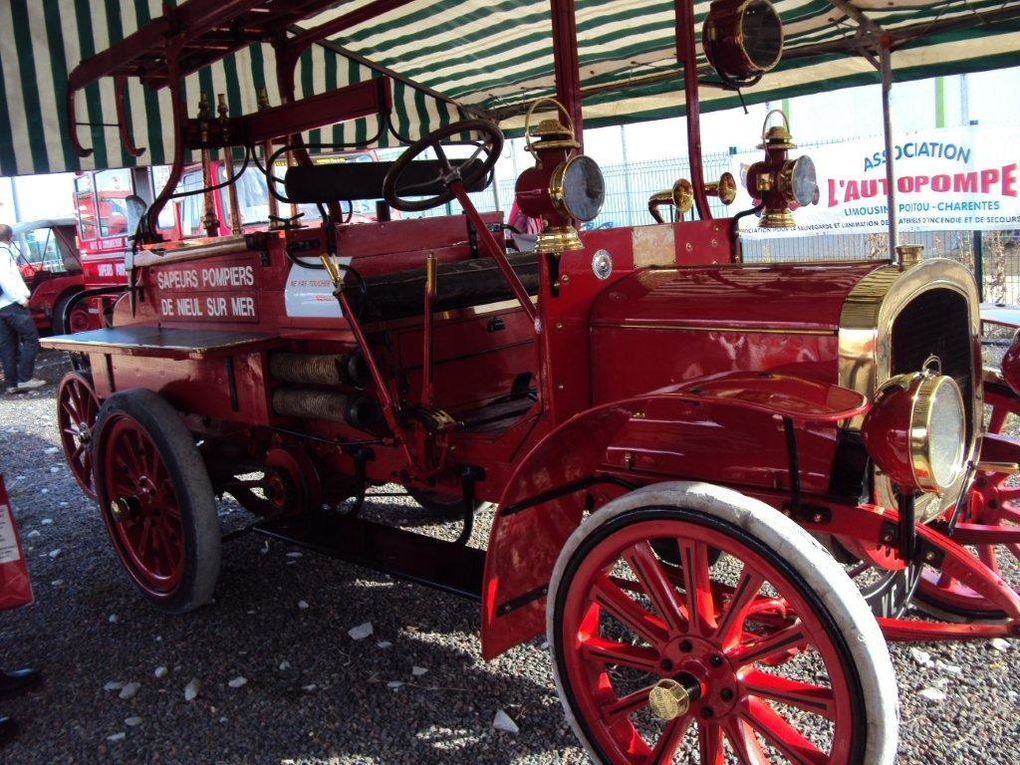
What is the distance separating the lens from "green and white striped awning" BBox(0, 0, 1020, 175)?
477 cm

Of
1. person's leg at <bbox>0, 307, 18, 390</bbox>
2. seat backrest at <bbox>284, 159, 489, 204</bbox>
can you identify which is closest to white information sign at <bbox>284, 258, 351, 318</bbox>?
seat backrest at <bbox>284, 159, 489, 204</bbox>

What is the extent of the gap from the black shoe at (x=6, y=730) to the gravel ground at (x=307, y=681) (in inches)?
1.2

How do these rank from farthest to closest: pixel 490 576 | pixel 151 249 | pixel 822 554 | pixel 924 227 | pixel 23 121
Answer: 1. pixel 924 227
2. pixel 23 121
3. pixel 151 249
4. pixel 490 576
5. pixel 822 554

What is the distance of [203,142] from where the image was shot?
3.33 meters

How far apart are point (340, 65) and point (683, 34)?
12.0 feet

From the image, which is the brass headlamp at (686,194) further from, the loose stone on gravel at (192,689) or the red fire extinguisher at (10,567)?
the red fire extinguisher at (10,567)

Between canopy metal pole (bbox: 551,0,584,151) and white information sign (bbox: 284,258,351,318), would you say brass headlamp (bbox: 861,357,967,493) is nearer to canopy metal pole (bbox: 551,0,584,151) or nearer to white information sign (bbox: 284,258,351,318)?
canopy metal pole (bbox: 551,0,584,151)

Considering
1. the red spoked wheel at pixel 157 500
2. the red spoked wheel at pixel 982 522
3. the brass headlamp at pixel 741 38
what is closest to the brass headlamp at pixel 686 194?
the brass headlamp at pixel 741 38

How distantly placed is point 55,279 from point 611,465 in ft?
39.8

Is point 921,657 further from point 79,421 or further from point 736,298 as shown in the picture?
point 79,421

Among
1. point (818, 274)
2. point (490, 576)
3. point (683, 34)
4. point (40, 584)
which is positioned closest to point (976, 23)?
point (683, 34)

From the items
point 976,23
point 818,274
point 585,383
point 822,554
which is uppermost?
point 976,23

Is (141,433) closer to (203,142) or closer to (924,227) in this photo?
(203,142)

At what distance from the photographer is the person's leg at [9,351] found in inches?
341
